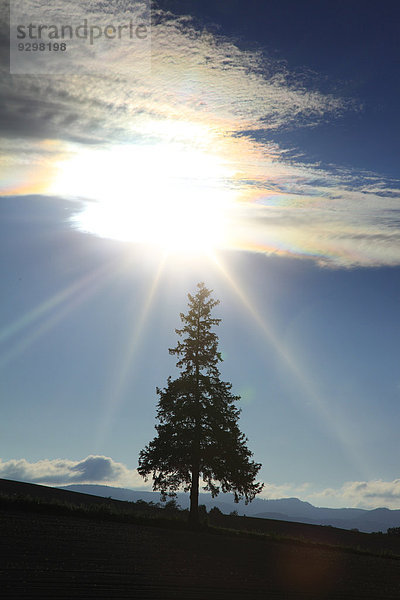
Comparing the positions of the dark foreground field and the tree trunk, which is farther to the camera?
the tree trunk

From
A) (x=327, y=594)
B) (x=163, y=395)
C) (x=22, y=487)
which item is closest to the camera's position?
(x=327, y=594)

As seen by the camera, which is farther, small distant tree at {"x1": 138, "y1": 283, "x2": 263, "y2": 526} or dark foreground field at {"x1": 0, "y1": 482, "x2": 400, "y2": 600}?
small distant tree at {"x1": 138, "y1": 283, "x2": 263, "y2": 526}

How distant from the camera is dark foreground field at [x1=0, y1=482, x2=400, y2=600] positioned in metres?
15.4

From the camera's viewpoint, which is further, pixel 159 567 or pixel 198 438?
pixel 198 438

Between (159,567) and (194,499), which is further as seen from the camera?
(194,499)

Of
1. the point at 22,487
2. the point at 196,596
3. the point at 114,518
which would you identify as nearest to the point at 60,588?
the point at 196,596

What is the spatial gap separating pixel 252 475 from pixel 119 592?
24.3 meters

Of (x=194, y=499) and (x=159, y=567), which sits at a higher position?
(x=194, y=499)

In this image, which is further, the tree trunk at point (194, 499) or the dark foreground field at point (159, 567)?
the tree trunk at point (194, 499)

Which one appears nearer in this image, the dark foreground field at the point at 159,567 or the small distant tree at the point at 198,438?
the dark foreground field at the point at 159,567

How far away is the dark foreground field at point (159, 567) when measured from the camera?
15.4 m

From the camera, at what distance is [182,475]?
3731cm

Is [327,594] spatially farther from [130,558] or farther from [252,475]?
[252,475]

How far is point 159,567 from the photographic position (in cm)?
1895
